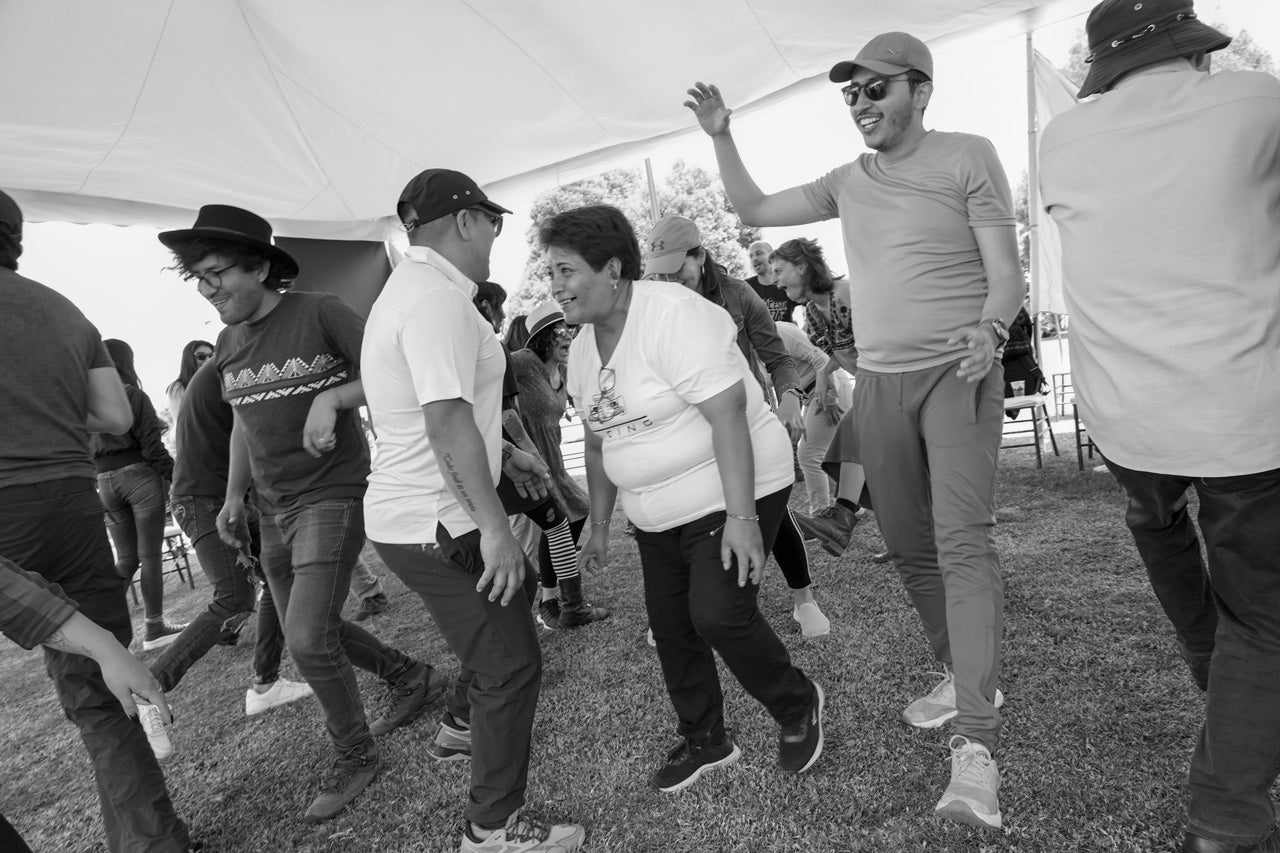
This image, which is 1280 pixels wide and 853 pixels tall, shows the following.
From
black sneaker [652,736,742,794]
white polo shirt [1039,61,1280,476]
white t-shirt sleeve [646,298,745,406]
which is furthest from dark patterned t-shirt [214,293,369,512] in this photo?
white polo shirt [1039,61,1280,476]

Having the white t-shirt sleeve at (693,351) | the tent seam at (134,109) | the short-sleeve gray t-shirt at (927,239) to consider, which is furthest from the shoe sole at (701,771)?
the tent seam at (134,109)

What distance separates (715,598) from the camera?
2.21 metres

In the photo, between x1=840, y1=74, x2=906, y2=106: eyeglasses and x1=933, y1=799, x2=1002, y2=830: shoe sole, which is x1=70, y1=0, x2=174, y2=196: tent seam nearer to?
x1=840, y1=74, x2=906, y2=106: eyeglasses

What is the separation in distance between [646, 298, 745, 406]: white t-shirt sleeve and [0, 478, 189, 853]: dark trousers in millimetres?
1838

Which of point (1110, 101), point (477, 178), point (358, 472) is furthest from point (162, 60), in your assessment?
point (1110, 101)

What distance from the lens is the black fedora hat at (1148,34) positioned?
1689 mm

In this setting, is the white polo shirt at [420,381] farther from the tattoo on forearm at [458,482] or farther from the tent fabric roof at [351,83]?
the tent fabric roof at [351,83]

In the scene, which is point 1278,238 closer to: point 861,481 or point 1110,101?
point 1110,101

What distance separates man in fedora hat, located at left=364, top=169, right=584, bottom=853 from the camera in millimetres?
1996

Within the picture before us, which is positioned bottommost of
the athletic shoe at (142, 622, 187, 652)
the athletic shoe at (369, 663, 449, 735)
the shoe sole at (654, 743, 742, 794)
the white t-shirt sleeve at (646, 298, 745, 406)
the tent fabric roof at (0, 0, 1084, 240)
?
the athletic shoe at (142, 622, 187, 652)

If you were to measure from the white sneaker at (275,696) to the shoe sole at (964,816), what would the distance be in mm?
3225

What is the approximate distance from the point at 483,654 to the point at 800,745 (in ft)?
3.49

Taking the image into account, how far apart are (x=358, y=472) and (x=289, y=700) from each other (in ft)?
5.98

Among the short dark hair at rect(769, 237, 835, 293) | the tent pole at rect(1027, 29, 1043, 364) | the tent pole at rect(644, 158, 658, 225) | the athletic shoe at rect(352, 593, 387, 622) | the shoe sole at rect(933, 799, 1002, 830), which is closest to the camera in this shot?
the shoe sole at rect(933, 799, 1002, 830)
